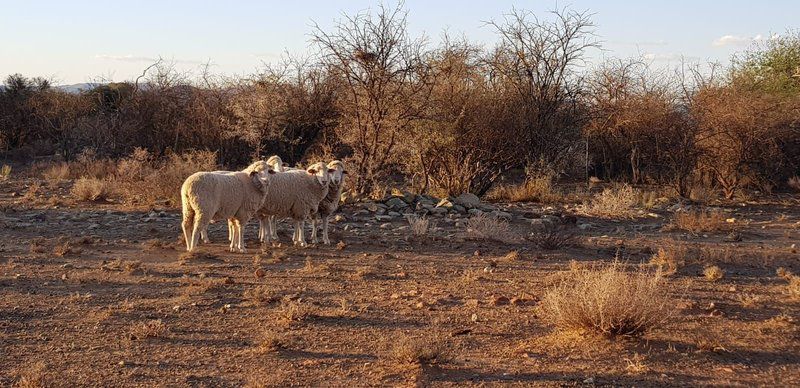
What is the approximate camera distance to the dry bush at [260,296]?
8.29 m

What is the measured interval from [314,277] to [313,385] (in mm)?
3788

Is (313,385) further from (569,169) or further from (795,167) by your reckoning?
(795,167)

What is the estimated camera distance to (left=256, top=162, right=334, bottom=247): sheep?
12.1m

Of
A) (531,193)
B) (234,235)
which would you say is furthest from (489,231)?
(531,193)

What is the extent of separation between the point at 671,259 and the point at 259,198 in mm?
6262

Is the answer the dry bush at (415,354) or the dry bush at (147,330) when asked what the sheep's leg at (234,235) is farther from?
the dry bush at (415,354)

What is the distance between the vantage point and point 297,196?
12.3m

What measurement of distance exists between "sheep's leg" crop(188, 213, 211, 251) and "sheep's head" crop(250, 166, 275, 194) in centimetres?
102

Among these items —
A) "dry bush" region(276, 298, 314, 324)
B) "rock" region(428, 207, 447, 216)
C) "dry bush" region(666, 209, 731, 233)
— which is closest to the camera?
"dry bush" region(276, 298, 314, 324)

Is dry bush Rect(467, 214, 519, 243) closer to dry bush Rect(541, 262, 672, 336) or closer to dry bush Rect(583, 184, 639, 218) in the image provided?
dry bush Rect(583, 184, 639, 218)

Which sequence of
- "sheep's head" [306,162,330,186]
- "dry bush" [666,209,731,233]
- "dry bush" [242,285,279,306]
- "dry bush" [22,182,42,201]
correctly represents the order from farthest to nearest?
"dry bush" [22,182,42,201] < "dry bush" [666,209,731,233] < "sheep's head" [306,162,330,186] < "dry bush" [242,285,279,306]

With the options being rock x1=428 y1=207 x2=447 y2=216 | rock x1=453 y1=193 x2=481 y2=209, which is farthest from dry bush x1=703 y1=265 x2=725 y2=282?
rock x1=453 y1=193 x2=481 y2=209

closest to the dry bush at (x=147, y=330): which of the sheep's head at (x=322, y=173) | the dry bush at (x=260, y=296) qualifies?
the dry bush at (x=260, y=296)

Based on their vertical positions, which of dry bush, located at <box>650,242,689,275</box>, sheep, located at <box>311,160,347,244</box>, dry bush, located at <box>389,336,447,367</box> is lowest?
dry bush, located at <box>389,336,447,367</box>
